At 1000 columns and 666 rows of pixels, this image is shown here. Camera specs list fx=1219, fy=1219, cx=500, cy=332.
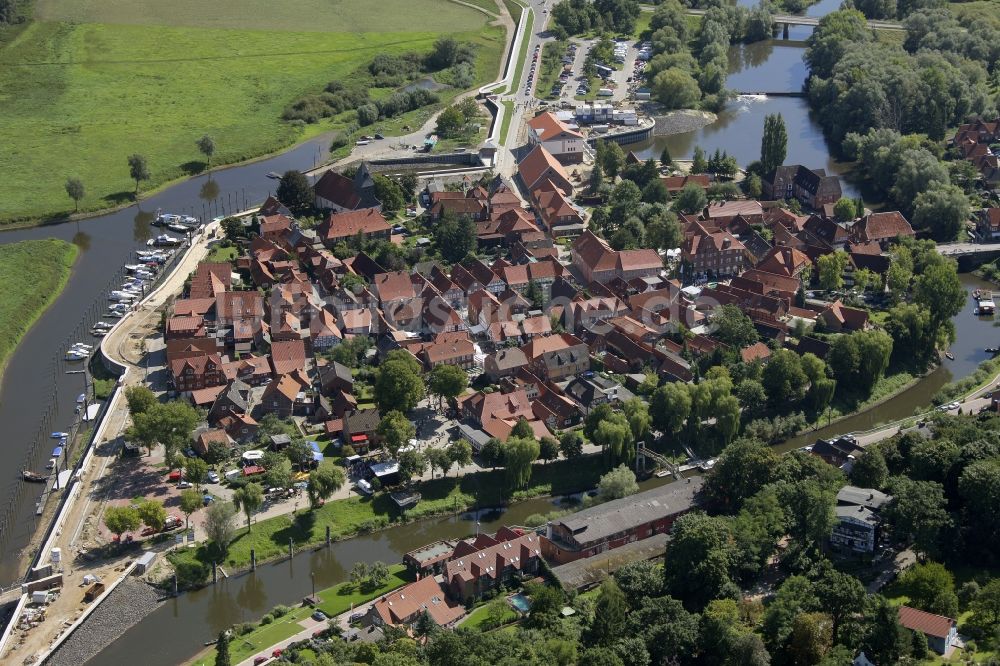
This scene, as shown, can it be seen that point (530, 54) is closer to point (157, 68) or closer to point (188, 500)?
point (157, 68)

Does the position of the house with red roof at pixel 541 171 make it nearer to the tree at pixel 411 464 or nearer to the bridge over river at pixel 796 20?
the tree at pixel 411 464

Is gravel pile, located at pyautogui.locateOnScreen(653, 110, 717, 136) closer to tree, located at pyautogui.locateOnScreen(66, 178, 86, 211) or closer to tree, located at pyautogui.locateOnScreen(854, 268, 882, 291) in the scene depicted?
tree, located at pyautogui.locateOnScreen(854, 268, 882, 291)

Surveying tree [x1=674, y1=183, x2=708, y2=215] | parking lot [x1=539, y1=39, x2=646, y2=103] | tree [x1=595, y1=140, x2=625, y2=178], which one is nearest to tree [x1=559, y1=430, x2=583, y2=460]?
tree [x1=674, y1=183, x2=708, y2=215]

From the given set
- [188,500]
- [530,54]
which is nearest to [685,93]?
[530,54]

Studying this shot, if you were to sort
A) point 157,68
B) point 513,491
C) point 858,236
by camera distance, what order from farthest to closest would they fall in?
point 157,68 < point 858,236 < point 513,491

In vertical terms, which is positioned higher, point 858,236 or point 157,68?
point 157,68

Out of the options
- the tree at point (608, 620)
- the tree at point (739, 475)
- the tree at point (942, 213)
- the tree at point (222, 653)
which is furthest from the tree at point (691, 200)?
the tree at point (222, 653)
